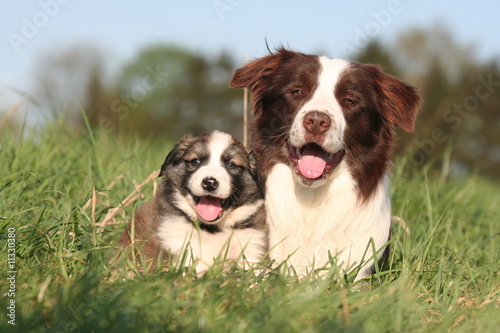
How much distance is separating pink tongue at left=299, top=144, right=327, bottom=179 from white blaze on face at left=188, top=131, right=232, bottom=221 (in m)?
0.54

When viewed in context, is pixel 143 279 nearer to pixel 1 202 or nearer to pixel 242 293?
pixel 242 293

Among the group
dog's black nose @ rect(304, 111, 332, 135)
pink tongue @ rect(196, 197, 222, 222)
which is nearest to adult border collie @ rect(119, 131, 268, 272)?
pink tongue @ rect(196, 197, 222, 222)

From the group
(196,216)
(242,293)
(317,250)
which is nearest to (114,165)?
(196,216)

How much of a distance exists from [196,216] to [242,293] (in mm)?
1150

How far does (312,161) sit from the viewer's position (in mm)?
4145

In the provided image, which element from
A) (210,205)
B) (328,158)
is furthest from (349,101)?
(210,205)

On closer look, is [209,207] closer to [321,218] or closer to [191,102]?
[321,218]

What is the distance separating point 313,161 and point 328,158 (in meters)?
0.12

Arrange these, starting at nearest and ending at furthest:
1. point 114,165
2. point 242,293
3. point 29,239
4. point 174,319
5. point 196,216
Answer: point 174,319 → point 242,293 → point 29,239 → point 196,216 → point 114,165

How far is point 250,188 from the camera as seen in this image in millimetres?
4316

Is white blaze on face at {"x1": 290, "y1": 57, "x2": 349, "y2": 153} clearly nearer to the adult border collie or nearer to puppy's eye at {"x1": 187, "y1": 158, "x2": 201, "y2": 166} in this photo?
the adult border collie

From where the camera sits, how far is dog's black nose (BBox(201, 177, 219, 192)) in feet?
12.9

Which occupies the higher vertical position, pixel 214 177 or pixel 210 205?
pixel 214 177

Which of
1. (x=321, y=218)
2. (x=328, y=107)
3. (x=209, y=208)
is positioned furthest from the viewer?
(x=321, y=218)
